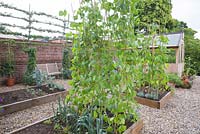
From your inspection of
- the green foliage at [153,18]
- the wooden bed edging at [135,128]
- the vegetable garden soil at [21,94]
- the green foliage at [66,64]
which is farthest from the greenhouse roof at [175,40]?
the vegetable garden soil at [21,94]

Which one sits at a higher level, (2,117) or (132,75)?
(132,75)

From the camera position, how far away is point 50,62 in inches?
298

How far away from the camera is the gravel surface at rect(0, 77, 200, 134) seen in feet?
9.01

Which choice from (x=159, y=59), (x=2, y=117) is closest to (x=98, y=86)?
(x=159, y=59)

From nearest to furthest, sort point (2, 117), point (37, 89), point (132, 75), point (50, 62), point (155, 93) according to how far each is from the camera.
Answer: point (132, 75)
point (2, 117)
point (155, 93)
point (37, 89)
point (50, 62)

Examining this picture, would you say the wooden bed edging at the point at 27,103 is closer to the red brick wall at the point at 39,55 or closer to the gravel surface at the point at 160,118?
the gravel surface at the point at 160,118

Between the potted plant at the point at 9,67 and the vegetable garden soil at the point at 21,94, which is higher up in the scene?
the potted plant at the point at 9,67

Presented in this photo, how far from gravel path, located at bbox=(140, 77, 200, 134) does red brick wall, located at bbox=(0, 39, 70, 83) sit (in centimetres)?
481

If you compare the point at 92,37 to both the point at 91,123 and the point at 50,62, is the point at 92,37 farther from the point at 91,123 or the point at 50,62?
the point at 50,62

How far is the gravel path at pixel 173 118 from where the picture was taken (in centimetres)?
276

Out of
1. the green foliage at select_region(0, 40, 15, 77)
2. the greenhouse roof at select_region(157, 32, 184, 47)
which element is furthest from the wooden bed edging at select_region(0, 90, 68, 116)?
the greenhouse roof at select_region(157, 32, 184, 47)

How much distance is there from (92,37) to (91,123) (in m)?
1.13

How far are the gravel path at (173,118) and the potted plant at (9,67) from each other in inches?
181

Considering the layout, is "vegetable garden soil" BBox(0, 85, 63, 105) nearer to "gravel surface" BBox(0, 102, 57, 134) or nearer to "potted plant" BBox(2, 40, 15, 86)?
"gravel surface" BBox(0, 102, 57, 134)
